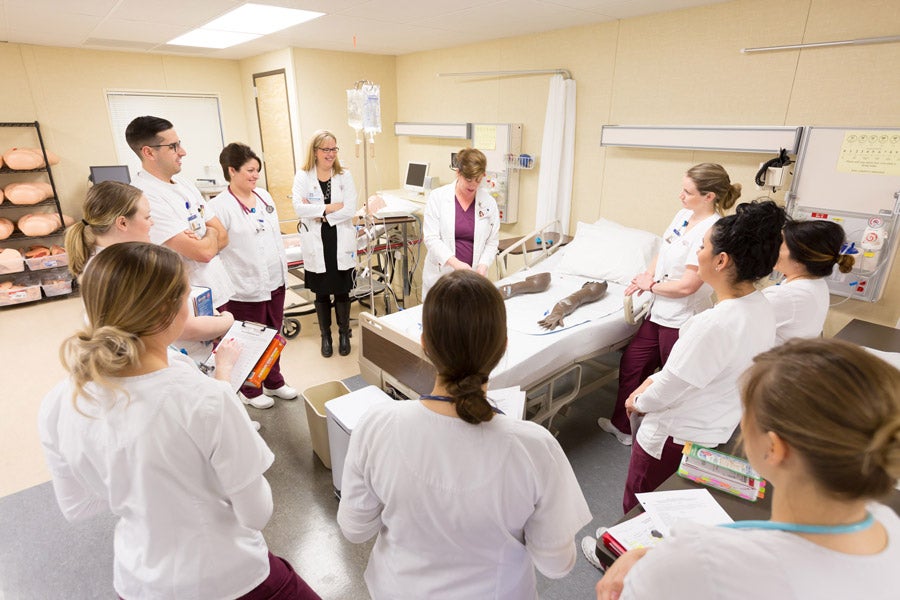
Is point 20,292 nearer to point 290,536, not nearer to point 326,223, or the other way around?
point 326,223

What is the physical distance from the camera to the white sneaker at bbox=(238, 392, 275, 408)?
295 centimetres

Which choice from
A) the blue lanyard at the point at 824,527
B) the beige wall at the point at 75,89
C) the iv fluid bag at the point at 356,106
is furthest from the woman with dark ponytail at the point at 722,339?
the beige wall at the point at 75,89

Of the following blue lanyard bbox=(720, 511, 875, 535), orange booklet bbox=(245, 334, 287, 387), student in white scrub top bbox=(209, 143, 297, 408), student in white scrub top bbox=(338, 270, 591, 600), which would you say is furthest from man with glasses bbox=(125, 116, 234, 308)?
blue lanyard bbox=(720, 511, 875, 535)

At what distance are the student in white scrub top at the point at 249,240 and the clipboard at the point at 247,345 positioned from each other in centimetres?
98

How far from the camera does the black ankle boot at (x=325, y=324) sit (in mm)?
3604

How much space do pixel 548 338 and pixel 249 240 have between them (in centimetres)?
167

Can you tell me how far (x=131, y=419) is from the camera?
3.05 ft

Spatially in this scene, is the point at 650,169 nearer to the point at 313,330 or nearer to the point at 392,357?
the point at 392,357

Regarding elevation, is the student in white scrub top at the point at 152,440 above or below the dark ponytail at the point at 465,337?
below

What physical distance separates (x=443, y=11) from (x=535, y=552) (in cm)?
318

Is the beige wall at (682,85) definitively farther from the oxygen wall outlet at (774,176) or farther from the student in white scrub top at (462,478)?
the student in white scrub top at (462,478)

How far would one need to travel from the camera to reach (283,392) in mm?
3041

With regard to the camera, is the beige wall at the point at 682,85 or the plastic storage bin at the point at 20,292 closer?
the beige wall at the point at 682,85

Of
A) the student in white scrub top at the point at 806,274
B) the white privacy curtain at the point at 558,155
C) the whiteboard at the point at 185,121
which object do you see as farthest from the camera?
the whiteboard at the point at 185,121
